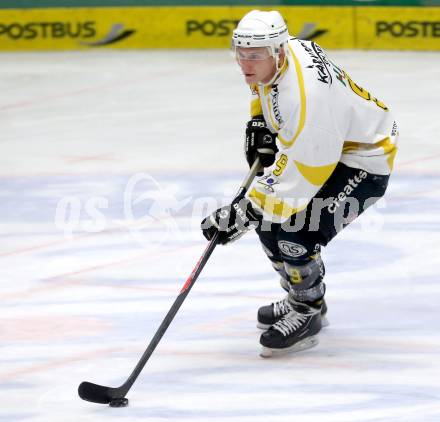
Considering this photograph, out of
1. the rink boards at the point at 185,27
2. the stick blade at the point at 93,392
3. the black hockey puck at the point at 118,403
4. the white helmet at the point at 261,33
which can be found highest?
the white helmet at the point at 261,33

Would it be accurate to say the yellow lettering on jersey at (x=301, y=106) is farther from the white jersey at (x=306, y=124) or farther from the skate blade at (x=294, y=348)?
the skate blade at (x=294, y=348)

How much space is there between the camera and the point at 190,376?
4102mm

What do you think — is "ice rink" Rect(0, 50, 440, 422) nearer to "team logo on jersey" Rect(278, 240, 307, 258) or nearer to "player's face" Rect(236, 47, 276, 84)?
"team logo on jersey" Rect(278, 240, 307, 258)

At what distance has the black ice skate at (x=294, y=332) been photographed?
13.9ft

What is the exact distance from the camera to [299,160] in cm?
394

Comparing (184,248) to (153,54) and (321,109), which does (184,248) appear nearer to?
(321,109)

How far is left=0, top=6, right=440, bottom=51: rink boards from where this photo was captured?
10.5 meters

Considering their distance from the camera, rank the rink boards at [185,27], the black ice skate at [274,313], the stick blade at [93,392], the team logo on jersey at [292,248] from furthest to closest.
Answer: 1. the rink boards at [185,27]
2. the black ice skate at [274,313]
3. the team logo on jersey at [292,248]
4. the stick blade at [93,392]

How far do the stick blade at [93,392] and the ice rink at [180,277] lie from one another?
0.11ft

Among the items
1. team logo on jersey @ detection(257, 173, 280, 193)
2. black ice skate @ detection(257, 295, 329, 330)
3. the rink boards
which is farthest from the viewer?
the rink boards

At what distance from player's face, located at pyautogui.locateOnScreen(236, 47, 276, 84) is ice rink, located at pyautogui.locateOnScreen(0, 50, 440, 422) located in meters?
0.99

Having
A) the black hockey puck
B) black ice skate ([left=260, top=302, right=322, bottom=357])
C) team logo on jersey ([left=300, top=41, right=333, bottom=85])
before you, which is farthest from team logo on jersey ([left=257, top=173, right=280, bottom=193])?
the black hockey puck

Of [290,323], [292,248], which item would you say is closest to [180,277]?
[290,323]

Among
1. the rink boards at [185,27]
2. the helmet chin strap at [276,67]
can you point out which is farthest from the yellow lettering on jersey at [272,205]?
the rink boards at [185,27]
